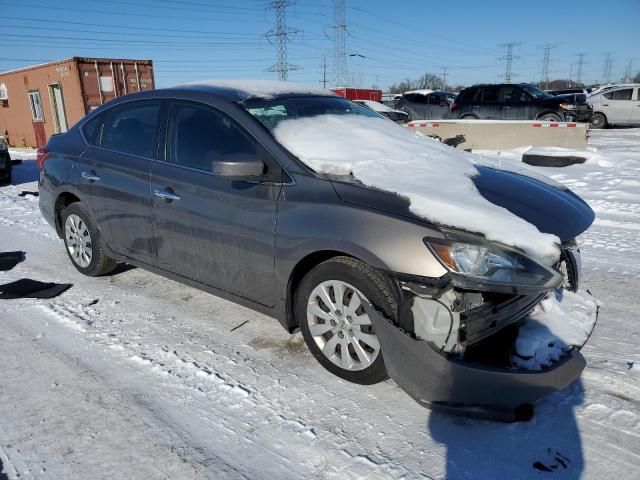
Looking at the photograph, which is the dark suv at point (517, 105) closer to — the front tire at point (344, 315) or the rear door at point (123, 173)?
the rear door at point (123, 173)

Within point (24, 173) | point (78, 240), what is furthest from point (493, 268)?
point (24, 173)

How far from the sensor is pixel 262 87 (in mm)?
3730

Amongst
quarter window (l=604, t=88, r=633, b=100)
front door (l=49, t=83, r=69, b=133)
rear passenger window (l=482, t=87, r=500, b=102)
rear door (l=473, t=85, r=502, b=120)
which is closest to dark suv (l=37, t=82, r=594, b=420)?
front door (l=49, t=83, r=69, b=133)

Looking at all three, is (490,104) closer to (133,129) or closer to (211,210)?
(133,129)

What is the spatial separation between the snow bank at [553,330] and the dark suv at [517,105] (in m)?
15.2

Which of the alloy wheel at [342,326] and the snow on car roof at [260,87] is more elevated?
the snow on car roof at [260,87]

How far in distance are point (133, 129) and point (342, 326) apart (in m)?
2.48

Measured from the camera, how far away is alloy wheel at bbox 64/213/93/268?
14.6 feet

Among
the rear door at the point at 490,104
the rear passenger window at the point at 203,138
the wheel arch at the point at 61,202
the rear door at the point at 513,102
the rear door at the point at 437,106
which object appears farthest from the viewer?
the rear door at the point at 437,106

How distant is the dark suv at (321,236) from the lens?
90.2 inches

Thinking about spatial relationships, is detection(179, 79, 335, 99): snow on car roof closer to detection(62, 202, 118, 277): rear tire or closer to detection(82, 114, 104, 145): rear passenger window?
detection(82, 114, 104, 145): rear passenger window

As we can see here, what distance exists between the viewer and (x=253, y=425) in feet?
8.14

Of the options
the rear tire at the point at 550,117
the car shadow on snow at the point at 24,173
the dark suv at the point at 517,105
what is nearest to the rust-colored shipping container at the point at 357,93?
Answer: the dark suv at the point at 517,105

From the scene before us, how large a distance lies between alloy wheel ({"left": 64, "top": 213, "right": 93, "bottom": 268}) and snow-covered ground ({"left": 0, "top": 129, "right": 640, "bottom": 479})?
2.11ft
